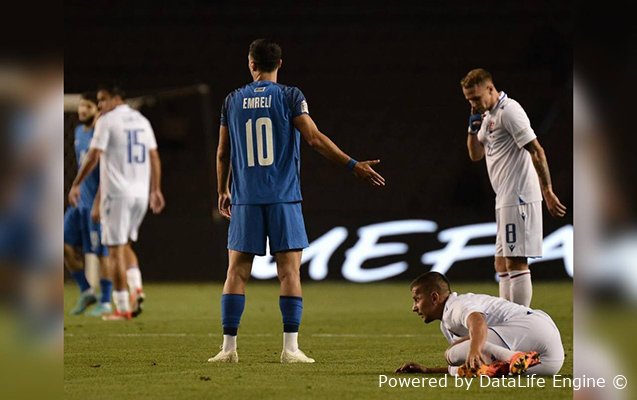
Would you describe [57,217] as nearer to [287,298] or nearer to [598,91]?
[598,91]

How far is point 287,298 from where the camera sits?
21.3 feet

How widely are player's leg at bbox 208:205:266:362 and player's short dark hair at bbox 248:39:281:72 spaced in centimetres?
83

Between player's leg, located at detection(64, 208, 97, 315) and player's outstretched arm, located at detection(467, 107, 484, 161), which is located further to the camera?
player's leg, located at detection(64, 208, 97, 315)

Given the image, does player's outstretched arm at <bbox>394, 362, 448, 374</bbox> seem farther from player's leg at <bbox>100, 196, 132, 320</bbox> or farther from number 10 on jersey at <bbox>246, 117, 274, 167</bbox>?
player's leg at <bbox>100, 196, 132, 320</bbox>

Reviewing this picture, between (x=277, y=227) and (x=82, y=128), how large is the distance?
5.52 metres

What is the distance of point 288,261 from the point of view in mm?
6500

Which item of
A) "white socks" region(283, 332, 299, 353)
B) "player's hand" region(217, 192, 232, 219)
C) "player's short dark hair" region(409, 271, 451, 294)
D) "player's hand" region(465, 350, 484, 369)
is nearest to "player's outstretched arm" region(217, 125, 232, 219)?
"player's hand" region(217, 192, 232, 219)

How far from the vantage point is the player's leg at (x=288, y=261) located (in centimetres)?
647

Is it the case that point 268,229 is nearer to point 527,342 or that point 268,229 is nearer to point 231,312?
point 231,312

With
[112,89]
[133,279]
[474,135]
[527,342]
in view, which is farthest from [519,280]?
[112,89]

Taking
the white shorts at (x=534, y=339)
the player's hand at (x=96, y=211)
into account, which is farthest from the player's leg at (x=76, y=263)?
the white shorts at (x=534, y=339)

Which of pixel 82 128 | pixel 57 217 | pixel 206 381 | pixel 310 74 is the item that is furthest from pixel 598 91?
pixel 310 74

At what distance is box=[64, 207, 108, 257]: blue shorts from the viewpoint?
1138 centimetres

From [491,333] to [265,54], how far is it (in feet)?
6.90
